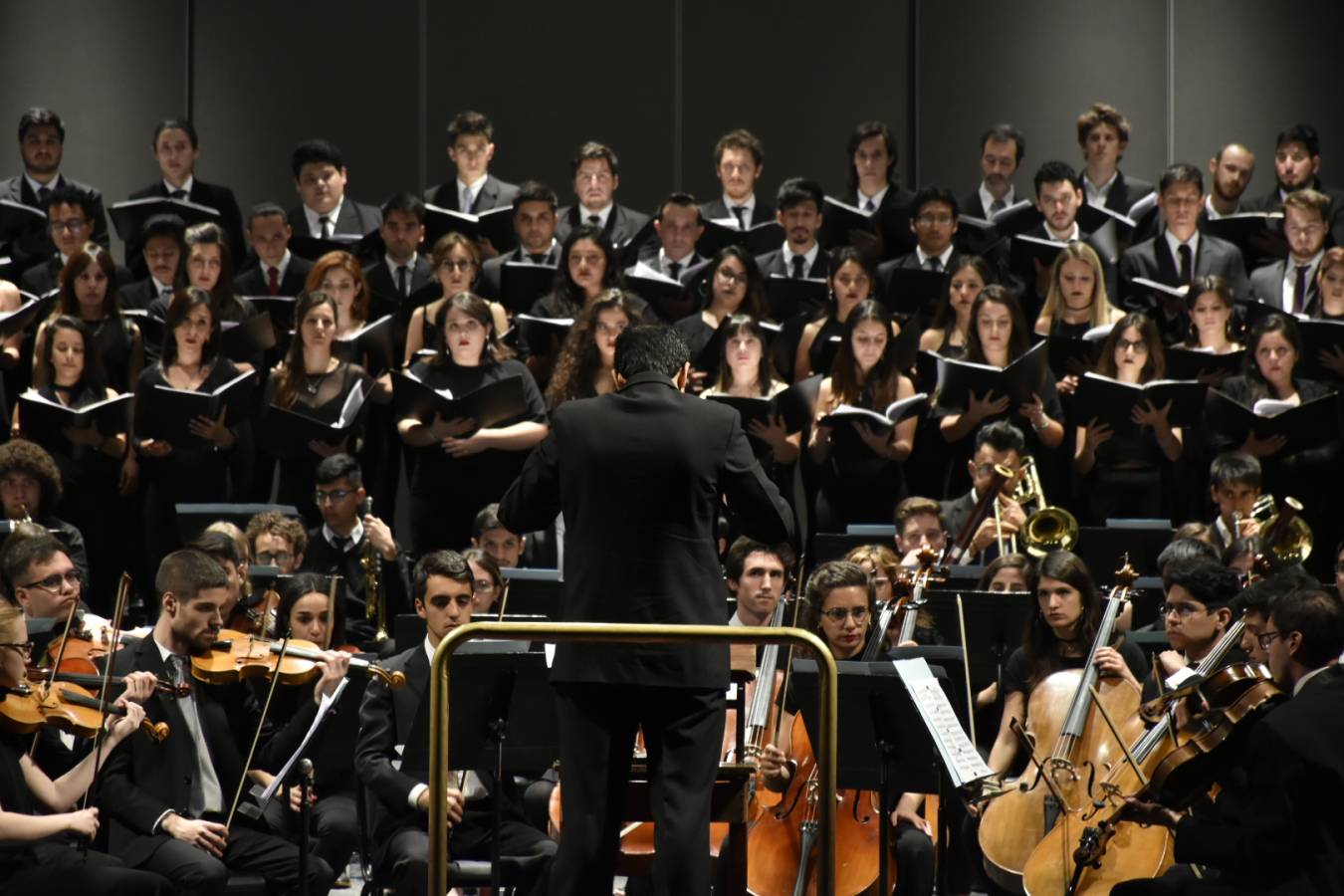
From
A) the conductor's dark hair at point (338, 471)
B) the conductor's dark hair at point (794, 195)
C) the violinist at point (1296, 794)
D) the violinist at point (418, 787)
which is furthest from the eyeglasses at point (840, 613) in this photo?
the conductor's dark hair at point (794, 195)

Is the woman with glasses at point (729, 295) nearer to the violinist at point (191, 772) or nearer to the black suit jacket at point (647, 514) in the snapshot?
the violinist at point (191, 772)

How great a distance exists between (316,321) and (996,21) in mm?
5398

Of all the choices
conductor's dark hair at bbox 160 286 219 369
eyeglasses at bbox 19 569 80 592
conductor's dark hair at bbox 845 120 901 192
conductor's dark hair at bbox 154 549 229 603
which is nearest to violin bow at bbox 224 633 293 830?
conductor's dark hair at bbox 154 549 229 603

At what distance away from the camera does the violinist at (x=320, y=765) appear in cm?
516

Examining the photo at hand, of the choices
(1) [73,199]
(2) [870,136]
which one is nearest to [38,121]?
(1) [73,199]

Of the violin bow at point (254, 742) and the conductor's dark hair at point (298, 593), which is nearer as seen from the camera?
the violin bow at point (254, 742)

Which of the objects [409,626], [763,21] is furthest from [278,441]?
[763,21]

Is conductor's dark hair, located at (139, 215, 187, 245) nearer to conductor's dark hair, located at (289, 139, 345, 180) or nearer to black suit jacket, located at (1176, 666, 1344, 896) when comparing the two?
conductor's dark hair, located at (289, 139, 345, 180)

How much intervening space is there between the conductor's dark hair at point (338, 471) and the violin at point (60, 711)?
2.31 meters

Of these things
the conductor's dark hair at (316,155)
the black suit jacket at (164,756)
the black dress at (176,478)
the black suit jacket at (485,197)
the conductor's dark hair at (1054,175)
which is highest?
the conductor's dark hair at (316,155)

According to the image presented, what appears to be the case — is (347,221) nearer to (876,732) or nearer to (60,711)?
(60,711)

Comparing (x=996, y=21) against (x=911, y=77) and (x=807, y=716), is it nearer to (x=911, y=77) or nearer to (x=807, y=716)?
(x=911, y=77)

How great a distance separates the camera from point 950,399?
730cm

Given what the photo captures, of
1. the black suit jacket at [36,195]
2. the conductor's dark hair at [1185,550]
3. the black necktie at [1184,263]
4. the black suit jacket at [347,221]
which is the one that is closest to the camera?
the conductor's dark hair at [1185,550]
